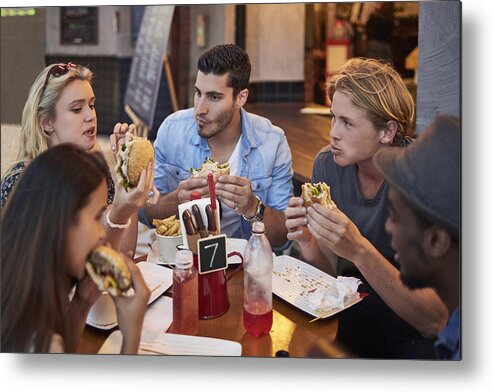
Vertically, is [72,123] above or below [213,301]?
above

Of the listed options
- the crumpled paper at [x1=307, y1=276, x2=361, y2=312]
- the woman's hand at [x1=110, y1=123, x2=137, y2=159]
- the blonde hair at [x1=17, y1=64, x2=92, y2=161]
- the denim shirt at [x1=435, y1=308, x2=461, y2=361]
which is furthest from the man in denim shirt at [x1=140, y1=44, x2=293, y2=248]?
the denim shirt at [x1=435, y1=308, x2=461, y2=361]

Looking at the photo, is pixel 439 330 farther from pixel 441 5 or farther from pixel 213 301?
pixel 441 5

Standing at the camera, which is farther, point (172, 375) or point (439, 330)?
point (172, 375)

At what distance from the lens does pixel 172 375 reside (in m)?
2.49

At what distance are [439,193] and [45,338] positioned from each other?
1.56 meters

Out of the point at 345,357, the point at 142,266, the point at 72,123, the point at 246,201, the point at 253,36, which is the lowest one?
the point at 345,357

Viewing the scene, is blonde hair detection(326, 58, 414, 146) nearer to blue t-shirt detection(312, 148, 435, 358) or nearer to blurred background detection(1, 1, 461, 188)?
blurred background detection(1, 1, 461, 188)

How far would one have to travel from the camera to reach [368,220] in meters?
2.37

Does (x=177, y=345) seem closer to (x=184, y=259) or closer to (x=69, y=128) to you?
(x=184, y=259)

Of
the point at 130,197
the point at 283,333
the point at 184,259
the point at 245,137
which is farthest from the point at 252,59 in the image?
the point at 283,333

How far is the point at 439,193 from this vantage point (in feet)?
7.50

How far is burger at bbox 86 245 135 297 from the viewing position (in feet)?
7.42

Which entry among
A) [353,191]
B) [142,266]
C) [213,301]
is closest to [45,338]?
[142,266]

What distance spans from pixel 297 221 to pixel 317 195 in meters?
0.13
